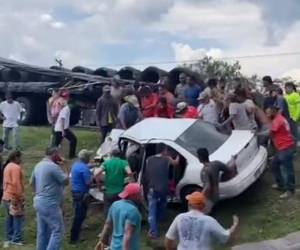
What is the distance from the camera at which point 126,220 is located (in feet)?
31.0

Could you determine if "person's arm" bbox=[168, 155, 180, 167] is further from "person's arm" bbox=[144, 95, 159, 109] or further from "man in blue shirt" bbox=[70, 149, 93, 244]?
"person's arm" bbox=[144, 95, 159, 109]

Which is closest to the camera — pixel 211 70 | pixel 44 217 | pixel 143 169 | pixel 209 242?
pixel 209 242

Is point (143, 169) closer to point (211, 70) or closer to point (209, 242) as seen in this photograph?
point (209, 242)

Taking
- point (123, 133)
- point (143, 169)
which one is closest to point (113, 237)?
point (143, 169)

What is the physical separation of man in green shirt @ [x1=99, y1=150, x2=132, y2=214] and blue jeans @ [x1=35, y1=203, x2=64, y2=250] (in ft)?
3.92

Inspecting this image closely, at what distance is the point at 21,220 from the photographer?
45.6 feet

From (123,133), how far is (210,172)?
2.46 metres

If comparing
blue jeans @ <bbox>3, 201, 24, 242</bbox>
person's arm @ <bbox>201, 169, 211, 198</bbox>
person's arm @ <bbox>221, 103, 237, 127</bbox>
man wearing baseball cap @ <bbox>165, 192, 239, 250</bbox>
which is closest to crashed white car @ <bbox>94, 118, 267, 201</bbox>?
person's arm @ <bbox>221, 103, 237, 127</bbox>

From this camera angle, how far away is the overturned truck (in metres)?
23.7

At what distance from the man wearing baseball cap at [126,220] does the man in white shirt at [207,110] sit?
723 cm

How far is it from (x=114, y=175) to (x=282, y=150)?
331cm

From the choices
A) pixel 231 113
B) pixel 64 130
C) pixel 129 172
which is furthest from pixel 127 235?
pixel 64 130

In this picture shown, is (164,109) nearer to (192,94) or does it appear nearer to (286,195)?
(192,94)

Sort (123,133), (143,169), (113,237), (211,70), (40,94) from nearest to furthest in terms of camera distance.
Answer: (113,237)
(143,169)
(123,133)
(40,94)
(211,70)
